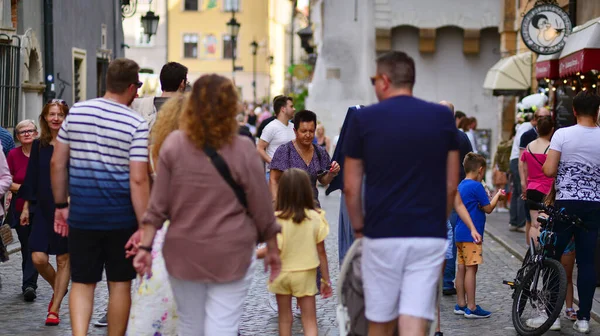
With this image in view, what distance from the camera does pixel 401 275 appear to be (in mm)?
5574

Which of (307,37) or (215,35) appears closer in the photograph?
(307,37)

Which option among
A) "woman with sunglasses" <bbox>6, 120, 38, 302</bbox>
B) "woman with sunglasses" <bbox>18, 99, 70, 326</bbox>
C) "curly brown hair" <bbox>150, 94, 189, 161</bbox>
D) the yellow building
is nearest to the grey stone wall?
"woman with sunglasses" <bbox>6, 120, 38, 302</bbox>

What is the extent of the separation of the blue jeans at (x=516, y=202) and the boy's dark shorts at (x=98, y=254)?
35.0ft

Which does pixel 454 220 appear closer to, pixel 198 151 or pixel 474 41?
pixel 198 151

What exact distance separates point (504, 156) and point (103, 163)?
1315 cm

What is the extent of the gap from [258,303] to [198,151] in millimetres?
4876

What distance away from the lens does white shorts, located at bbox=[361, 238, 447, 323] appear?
550cm

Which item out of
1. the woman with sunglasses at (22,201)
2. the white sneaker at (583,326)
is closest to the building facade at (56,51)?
the woman with sunglasses at (22,201)

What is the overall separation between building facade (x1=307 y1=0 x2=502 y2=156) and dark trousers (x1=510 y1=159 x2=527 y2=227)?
14453 millimetres

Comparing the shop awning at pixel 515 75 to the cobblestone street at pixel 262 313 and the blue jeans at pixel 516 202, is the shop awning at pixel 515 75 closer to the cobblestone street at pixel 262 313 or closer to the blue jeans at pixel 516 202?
the blue jeans at pixel 516 202

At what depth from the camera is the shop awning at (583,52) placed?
13844 millimetres

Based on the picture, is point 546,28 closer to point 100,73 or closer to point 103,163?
point 103,163

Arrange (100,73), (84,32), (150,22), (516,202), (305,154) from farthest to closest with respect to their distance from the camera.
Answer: (100,73)
(150,22)
(84,32)
(516,202)
(305,154)

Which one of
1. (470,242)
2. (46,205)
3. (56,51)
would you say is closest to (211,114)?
(46,205)
